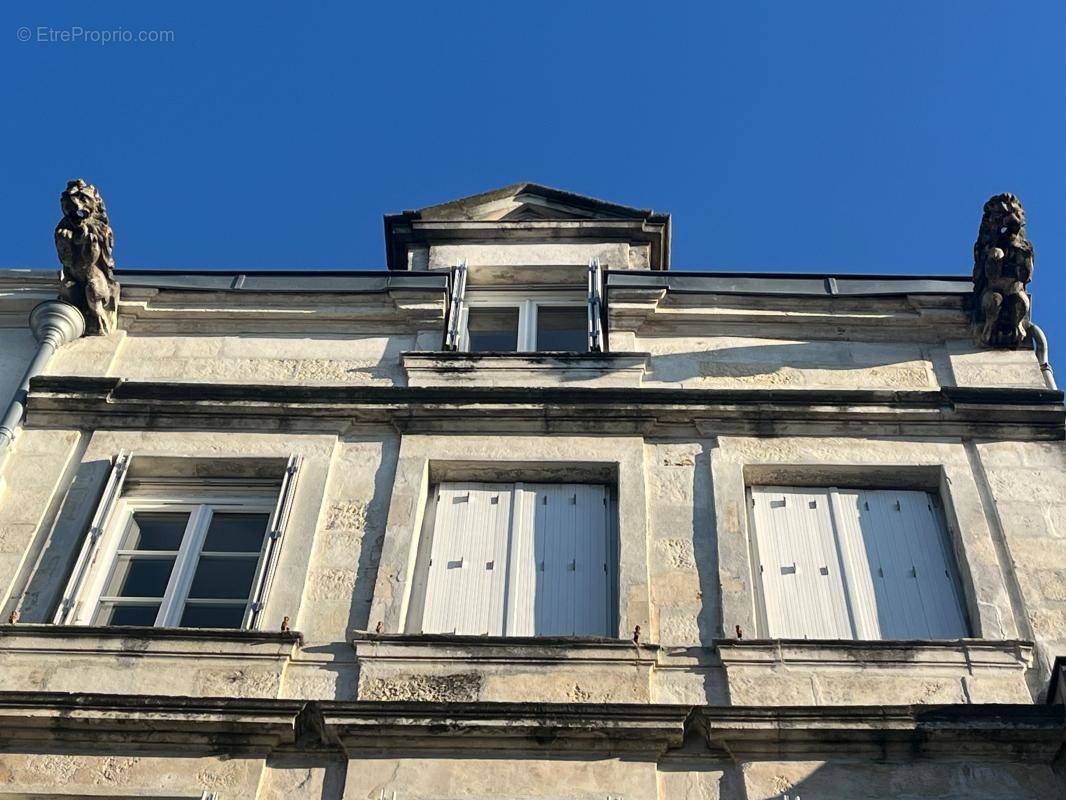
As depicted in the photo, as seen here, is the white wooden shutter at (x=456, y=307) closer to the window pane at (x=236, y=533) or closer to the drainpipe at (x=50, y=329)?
the window pane at (x=236, y=533)

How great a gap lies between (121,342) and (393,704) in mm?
5007

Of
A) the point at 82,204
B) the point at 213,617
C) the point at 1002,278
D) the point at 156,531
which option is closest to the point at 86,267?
the point at 82,204

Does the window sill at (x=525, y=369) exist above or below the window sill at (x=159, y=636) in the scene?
above

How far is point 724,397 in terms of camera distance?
1054cm

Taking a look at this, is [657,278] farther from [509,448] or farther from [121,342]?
[121,342]

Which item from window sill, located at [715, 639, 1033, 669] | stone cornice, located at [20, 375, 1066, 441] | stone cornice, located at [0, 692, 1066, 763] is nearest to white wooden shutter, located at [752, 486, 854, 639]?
window sill, located at [715, 639, 1033, 669]

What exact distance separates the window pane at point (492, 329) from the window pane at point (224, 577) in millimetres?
3194

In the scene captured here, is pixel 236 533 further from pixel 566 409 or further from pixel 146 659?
pixel 566 409

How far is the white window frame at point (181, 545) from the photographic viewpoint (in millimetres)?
9234

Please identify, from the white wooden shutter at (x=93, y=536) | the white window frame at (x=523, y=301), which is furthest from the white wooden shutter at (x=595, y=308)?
the white wooden shutter at (x=93, y=536)

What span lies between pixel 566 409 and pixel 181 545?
3.02m

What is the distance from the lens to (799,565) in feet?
31.3

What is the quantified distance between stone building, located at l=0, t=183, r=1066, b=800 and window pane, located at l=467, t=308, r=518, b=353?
4 centimetres

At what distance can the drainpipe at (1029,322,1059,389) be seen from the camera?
10969 mm
